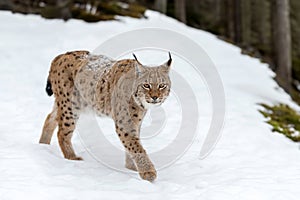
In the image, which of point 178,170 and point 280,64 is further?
point 280,64

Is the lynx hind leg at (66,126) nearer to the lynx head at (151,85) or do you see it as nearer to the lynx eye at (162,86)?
the lynx head at (151,85)

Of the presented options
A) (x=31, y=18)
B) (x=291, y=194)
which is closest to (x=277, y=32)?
(x=31, y=18)

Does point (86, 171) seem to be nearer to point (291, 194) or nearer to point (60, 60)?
point (60, 60)

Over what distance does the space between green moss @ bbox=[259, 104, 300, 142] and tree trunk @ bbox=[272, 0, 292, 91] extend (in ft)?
12.9

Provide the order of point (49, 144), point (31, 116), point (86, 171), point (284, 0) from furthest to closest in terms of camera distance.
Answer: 1. point (284, 0)
2. point (31, 116)
3. point (49, 144)
4. point (86, 171)

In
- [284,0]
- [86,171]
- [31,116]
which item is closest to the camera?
[86,171]

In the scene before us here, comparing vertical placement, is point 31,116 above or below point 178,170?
below

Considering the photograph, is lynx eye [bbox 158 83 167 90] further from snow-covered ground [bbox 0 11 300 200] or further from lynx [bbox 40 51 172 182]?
snow-covered ground [bbox 0 11 300 200]

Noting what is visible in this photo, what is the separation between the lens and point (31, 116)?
7730 millimetres

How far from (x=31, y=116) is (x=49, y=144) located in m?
1.49

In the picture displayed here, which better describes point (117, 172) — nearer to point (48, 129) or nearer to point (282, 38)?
point (48, 129)

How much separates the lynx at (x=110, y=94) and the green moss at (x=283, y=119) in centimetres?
314

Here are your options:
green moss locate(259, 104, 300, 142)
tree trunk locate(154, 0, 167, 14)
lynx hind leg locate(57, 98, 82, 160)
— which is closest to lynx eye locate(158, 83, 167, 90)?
lynx hind leg locate(57, 98, 82, 160)

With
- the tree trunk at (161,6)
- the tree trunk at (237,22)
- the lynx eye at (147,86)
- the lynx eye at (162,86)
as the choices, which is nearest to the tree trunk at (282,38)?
the tree trunk at (161,6)
